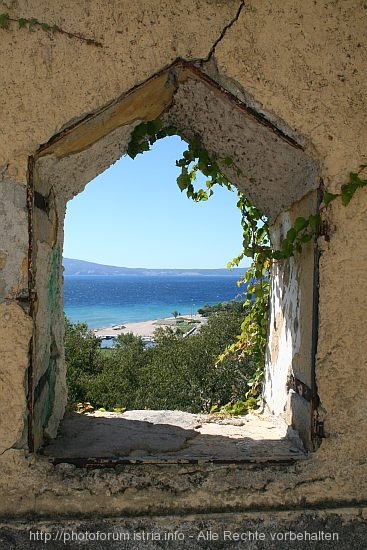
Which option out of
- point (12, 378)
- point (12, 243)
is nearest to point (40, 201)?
point (12, 243)

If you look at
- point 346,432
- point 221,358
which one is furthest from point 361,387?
point 221,358

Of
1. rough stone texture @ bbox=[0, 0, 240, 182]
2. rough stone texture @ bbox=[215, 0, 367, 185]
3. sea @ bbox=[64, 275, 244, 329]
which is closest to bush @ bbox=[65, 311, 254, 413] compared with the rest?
rough stone texture @ bbox=[0, 0, 240, 182]

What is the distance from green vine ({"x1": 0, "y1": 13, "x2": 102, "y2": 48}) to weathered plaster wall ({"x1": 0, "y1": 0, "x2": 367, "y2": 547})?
0.02m

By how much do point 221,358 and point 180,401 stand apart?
9.44 meters

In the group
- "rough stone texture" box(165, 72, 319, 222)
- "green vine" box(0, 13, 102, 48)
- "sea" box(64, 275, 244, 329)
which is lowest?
"sea" box(64, 275, 244, 329)

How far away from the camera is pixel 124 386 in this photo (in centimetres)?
1334

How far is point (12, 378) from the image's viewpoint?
6.30ft

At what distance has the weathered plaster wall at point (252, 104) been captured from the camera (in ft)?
6.37

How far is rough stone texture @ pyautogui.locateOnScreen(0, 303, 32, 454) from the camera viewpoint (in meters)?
1.91

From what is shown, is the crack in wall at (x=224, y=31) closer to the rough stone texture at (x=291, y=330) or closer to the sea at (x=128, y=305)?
the rough stone texture at (x=291, y=330)

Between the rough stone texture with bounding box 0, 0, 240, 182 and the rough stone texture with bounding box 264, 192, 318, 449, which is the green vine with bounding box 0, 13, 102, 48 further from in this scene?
the rough stone texture with bounding box 264, 192, 318, 449

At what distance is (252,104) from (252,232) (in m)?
1.10

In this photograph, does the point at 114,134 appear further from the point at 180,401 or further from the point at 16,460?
the point at 180,401

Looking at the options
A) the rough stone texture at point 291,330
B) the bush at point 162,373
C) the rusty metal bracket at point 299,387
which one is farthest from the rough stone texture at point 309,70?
the bush at point 162,373
